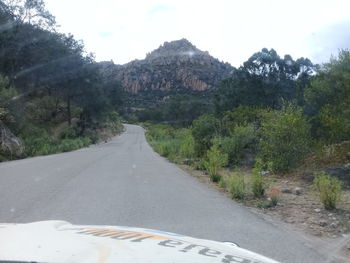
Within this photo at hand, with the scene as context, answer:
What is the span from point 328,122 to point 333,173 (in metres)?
3.76

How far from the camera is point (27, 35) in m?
45.1

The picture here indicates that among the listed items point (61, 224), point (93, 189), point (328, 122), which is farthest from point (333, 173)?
point (61, 224)

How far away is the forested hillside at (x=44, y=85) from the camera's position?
3384 centimetres

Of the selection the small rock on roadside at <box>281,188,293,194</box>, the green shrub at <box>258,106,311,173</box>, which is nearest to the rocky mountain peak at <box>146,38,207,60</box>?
the green shrub at <box>258,106,311,173</box>

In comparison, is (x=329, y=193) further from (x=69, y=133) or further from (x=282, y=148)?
(x=69, y=133)

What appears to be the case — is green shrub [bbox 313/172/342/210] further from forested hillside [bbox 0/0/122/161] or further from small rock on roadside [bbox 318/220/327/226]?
forested hillside [bbox 0/0/122/161]

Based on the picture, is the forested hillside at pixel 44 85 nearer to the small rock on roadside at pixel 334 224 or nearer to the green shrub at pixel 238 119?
the green shrub at pixel 238 119

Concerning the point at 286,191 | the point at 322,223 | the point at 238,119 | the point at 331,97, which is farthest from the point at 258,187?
the point at 331,97

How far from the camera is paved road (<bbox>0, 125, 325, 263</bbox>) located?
22.2 ft

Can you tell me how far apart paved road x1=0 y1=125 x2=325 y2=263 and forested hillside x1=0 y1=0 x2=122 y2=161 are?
56.2ft

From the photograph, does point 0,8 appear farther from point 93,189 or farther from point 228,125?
point 93,189

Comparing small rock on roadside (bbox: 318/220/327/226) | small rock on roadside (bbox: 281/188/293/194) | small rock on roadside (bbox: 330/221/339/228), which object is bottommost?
small rock on roadside (bbox: 281/188/293/194)

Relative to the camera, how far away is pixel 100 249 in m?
2.32

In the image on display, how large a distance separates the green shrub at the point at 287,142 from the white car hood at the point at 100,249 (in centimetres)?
1260
